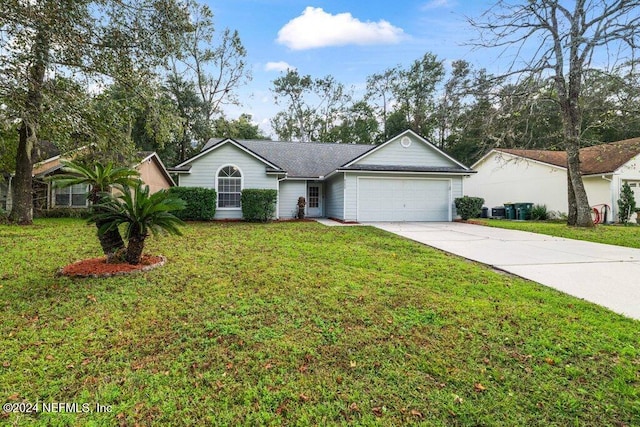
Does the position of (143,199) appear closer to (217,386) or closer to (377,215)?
(217,386)

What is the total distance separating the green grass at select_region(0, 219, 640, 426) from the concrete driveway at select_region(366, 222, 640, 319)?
0.57m

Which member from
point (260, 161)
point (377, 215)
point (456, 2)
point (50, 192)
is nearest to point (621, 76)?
point (456, 2)

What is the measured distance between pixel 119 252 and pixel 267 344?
405 cm

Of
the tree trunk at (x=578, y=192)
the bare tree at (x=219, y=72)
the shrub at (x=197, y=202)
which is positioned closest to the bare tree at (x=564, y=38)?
the tree trunk at (x=578, y=192)

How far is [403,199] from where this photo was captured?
51.1 ft

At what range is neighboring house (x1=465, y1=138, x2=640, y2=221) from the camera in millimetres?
15938

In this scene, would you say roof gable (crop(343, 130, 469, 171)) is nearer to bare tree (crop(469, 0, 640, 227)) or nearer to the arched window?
bare tree (crop(469, 0, 640, 227))

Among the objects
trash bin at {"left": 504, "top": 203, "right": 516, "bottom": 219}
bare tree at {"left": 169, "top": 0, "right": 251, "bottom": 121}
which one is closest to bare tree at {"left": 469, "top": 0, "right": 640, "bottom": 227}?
trash bin at {"left": 504, "top": 203, "right": 516, "bottom": 219}

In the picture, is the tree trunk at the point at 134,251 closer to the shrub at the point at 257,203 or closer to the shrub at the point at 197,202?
the shrub at the point at 197,202

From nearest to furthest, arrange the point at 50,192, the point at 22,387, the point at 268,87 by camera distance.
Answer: the point at 22,387 < the point at 50,192 < the point at 268,87

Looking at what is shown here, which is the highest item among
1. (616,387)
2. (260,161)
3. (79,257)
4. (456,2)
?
(456,2)

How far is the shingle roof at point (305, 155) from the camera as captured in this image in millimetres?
17688

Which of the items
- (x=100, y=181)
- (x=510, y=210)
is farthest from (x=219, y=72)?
(x=100, y=181)

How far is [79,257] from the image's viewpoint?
249 inches
